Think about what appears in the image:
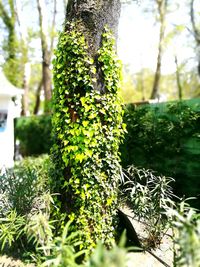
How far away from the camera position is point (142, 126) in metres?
6.42

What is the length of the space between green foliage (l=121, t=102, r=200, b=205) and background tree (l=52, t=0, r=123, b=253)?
1.92 meters

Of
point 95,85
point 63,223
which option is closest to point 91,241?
point 63,223

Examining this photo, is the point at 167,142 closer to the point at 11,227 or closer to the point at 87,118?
the point at 87,118

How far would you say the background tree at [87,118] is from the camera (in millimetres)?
3973

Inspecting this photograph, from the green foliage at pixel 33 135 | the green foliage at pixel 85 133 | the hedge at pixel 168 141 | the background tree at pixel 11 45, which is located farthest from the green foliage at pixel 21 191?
the background tree at pixel 11 45

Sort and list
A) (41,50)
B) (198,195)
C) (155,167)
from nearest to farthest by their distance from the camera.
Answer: (198,195), (155,167), (41,50)

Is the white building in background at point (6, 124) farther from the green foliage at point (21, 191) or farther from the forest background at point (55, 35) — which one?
the green foliage at point (21, 191)

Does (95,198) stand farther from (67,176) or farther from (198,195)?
(198,195)

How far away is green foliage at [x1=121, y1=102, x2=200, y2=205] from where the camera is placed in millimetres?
5586

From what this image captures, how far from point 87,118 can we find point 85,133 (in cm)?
21

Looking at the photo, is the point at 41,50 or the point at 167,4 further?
the point at 167,4

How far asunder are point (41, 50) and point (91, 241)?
1421 cm

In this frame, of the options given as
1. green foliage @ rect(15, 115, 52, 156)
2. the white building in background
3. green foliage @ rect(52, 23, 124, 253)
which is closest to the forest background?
green foliage @ rect(15, 115, 52, 156)

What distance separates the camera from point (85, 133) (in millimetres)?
3928
